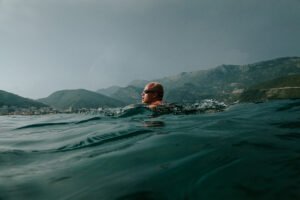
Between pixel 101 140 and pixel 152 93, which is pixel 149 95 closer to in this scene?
pixel 152 93

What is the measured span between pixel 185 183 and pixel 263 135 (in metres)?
4.63

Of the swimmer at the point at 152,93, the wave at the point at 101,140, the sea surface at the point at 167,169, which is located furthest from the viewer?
the swimmer at the point at 152,93

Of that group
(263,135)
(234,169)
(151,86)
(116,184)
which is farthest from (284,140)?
(151,86)

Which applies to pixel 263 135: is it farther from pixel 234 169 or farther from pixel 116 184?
pixel 116 184

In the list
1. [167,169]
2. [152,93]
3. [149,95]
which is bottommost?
[167,169]

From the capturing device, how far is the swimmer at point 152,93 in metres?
19.5

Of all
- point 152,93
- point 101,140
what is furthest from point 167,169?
point 152,93

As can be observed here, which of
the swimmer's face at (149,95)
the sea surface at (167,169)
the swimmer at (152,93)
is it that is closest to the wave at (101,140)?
the sea surface at (167,169)

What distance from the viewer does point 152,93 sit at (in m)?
19.6

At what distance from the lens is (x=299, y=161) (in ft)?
16.5

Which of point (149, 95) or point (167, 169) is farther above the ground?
point (149, 95)

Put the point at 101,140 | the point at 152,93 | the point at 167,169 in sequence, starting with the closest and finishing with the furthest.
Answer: the point at 167,169 → the point at 101,140 → the point at 152,93

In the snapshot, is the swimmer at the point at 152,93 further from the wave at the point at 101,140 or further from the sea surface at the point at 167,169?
the sea surface at the point at 167,169

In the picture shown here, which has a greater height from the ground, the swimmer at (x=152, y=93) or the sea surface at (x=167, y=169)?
the swimmer at (x=152, y=93)
